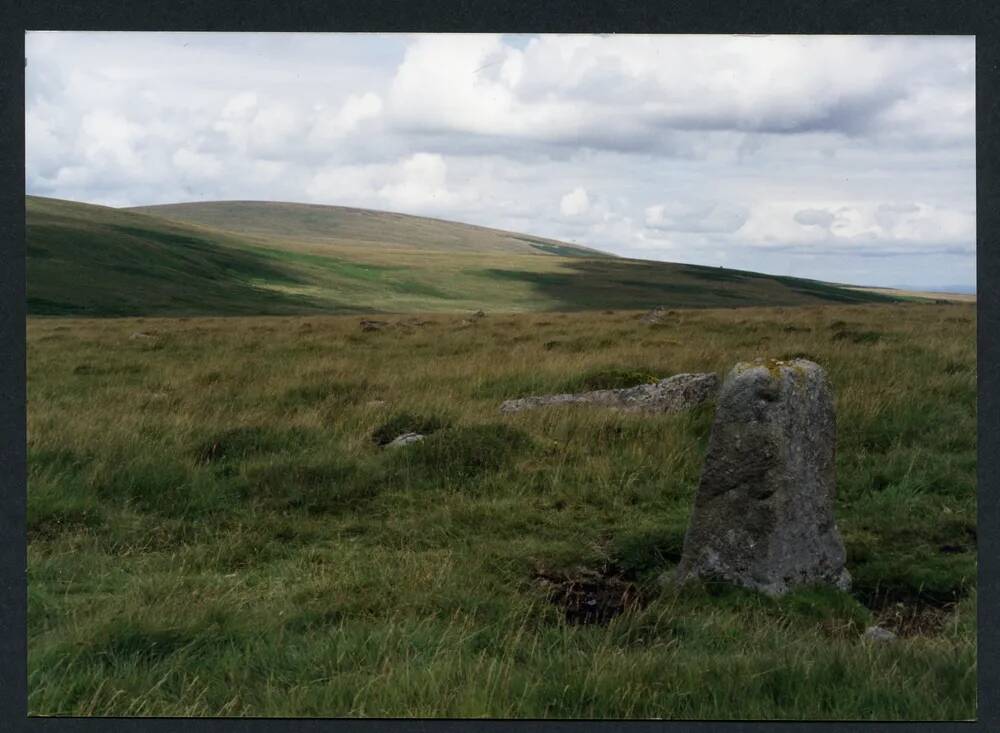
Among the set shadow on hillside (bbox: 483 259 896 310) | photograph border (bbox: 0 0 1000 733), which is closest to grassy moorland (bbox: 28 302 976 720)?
photograph border (bbox: 0 0 1000 733)

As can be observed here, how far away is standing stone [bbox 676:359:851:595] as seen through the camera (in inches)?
229

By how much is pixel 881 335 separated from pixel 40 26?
15247 millimetres

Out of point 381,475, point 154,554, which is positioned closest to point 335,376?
point 381,475

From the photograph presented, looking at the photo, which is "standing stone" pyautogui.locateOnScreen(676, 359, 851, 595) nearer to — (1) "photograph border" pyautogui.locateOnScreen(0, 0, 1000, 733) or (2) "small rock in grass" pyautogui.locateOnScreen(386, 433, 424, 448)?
(1) "photograph border" pyautogui.locateOnScreen(0, 0, 1000, 733)

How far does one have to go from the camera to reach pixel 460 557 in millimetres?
6402

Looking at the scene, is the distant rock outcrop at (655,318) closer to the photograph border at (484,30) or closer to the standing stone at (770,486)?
the standing stone at (770,486)

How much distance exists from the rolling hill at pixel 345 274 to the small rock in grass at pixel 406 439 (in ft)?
90.3

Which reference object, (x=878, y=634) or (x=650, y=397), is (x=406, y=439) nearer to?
(x=650, y=397)

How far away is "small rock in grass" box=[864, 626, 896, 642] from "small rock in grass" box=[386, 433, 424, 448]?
4976 millimetres

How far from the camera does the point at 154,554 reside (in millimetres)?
6562

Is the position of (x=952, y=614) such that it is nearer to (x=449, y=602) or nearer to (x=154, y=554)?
(x=449, y=602)

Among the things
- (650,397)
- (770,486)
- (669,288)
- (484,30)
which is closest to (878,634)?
(770,486)

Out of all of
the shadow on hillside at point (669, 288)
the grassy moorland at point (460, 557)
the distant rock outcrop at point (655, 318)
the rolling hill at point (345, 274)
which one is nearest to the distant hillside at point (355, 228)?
the rolling hill at point (345, 274)

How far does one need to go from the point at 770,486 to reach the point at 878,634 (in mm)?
1152
